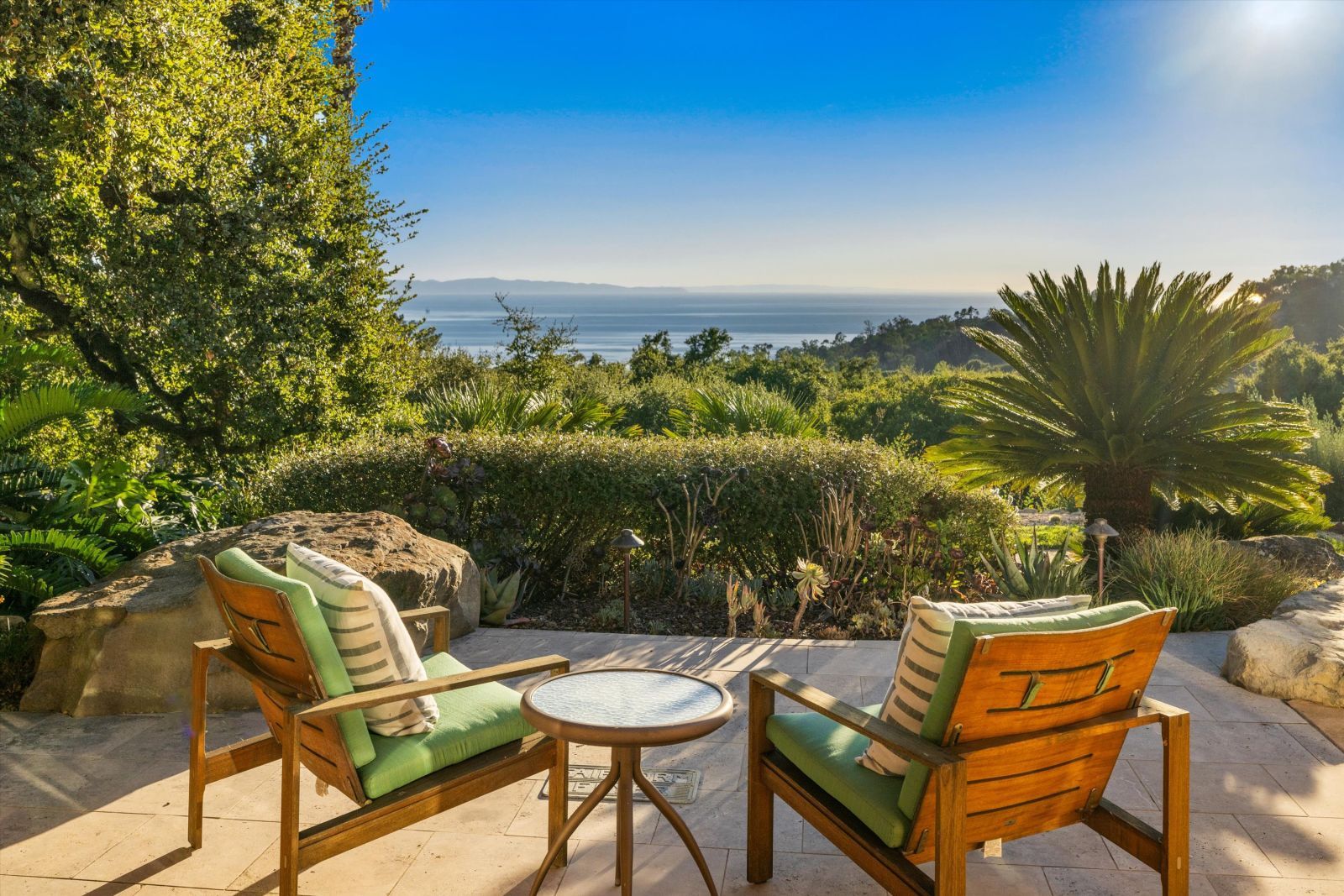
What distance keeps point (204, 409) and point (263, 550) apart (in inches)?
237

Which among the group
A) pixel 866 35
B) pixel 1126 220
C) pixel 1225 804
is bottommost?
pixel 1225 804

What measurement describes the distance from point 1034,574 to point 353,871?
4.72 metres

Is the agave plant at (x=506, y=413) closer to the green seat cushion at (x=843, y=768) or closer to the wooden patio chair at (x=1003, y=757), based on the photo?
the green seat cushion at (x=843, y=768)

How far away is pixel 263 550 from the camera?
488 centimetres

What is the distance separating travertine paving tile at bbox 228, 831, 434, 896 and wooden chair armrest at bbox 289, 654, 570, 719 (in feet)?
2.17

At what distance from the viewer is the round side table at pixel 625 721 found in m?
2.46

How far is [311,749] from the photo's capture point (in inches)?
108

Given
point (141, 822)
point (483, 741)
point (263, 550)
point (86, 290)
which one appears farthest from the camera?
point (86, 290)

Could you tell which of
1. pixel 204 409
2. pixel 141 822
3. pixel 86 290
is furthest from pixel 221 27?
pixel 141 822

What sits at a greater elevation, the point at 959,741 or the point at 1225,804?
the point at 959,741

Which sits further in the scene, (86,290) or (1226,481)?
(86,290)

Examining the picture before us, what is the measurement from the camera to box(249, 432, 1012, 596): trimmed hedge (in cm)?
642

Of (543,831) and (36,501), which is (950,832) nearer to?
(543,831)

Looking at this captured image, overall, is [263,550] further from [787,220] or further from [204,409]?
[787,220]
